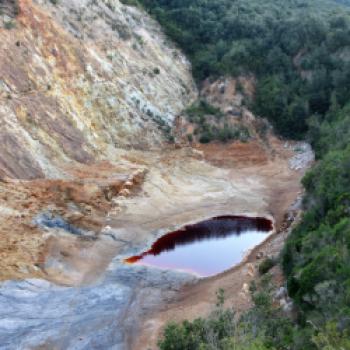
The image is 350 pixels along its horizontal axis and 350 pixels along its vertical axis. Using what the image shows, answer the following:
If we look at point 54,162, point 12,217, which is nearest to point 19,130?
point 54,162

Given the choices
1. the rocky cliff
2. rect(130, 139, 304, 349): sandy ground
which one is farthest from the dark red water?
the rocky cliff

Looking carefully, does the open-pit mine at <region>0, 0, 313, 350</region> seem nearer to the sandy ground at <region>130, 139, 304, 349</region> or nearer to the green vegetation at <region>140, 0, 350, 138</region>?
the sandy ground at <region>130, 139, 304, 349</region>

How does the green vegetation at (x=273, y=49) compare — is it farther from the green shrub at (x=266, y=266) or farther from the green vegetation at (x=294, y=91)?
the green shrub at (x=266, y=266)

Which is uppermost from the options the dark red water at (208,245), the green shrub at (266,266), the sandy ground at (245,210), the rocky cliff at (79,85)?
the rocky cliff at (79,85)

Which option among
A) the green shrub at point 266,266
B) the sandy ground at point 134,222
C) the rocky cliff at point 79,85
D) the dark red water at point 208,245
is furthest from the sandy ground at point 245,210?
the rocky cliff at point 79,85

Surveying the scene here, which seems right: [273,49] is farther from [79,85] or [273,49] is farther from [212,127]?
[79,85]

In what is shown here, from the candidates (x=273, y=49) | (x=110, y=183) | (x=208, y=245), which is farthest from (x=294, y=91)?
(x=208, y=245)

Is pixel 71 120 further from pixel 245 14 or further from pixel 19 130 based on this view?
pixel 245 14
